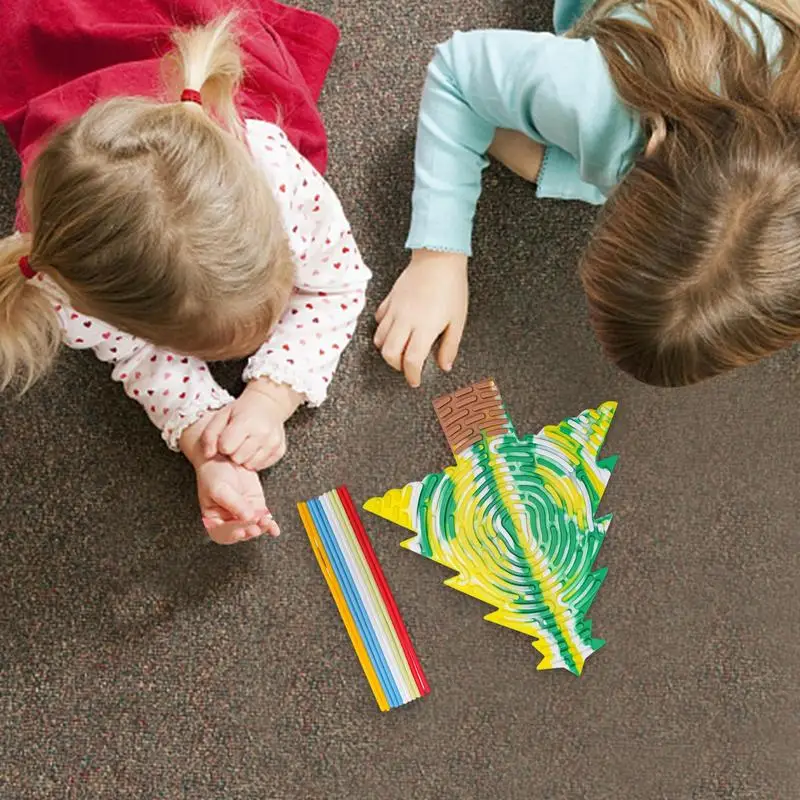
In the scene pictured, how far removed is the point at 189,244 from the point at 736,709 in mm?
676

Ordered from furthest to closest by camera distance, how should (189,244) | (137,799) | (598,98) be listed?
(137,799)
(598,98)
(189,244)

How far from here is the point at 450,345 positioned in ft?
2.84

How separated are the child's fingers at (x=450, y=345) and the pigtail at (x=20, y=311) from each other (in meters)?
0.35

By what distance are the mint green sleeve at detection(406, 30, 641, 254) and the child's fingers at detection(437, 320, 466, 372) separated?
74 millimetres

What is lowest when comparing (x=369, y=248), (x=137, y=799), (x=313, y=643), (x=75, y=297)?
(x=137, y=799)

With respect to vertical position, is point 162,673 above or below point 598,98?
below

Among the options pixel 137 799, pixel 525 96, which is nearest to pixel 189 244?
pixel 525 96

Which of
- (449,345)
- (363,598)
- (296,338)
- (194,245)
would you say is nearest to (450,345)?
(449,345)

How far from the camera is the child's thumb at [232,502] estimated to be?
77 cm

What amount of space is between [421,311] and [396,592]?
0.27 m

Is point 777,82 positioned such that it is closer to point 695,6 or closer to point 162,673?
point 695,6

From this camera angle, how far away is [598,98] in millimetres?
691

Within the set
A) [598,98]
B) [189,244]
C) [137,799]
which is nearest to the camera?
[189,244]

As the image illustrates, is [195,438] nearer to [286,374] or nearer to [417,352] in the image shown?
[286,374]
